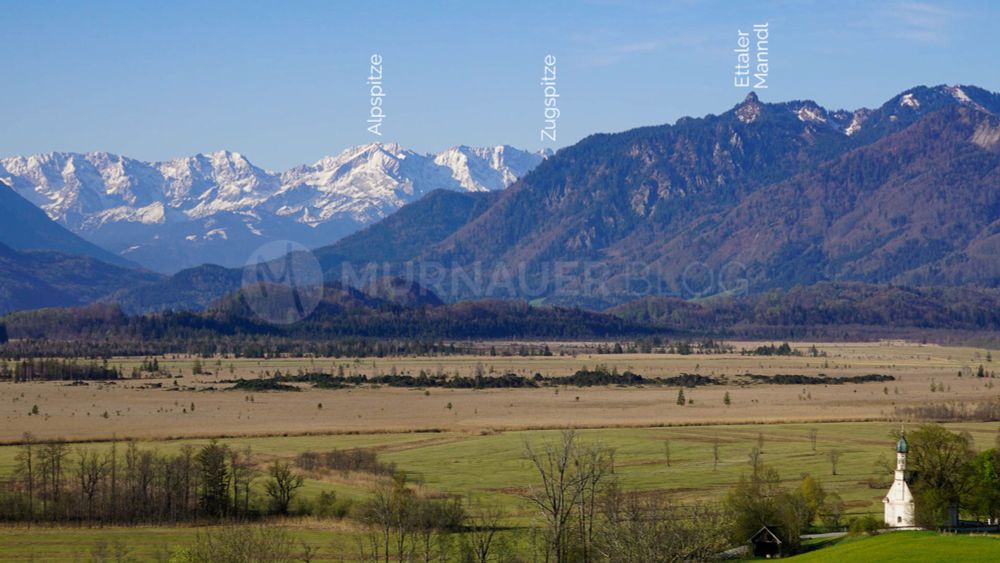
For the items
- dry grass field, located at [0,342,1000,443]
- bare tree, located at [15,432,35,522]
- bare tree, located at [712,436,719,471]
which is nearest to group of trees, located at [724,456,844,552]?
bare tree, located at [712,436,719,471]

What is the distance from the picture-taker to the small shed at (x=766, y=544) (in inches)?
3054

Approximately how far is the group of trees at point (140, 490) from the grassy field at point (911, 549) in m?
33.4

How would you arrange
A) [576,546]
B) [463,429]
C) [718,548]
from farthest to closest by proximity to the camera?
[463,429]
[718,548]
[576,546]

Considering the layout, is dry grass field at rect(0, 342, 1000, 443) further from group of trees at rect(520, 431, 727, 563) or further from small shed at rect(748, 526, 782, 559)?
group of trees at rect(520, 431, 727, 563)

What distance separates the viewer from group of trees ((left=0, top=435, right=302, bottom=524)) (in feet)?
277

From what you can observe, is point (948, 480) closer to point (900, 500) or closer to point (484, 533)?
point (900, 500)

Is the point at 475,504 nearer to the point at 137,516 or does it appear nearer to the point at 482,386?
the point at 137,516

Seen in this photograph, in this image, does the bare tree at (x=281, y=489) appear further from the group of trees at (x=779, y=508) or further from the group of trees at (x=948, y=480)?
the group of trees at (x=948, y=480)

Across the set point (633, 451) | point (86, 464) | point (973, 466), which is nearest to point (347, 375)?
point (633, 451)

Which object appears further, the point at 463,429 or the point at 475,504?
the point at 463,429

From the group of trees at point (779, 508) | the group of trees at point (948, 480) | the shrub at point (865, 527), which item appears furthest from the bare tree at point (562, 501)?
the group of trees at point (948, 480)

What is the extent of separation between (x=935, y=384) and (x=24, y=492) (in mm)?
123438

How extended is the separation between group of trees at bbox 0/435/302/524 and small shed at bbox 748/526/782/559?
28.3 meters

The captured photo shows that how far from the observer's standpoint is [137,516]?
277 ft
